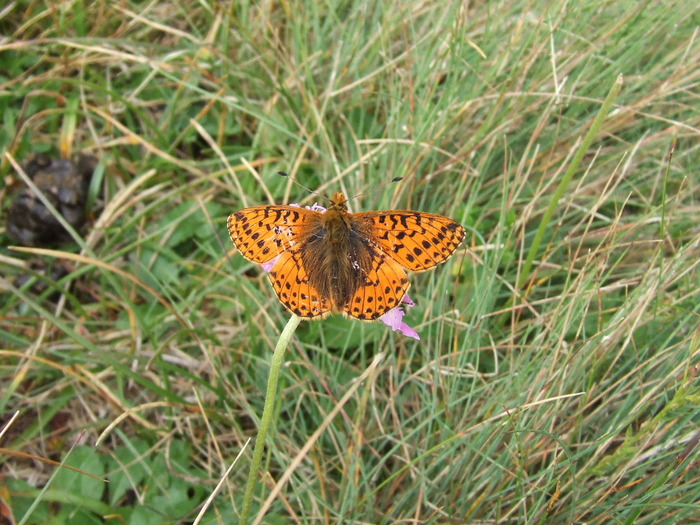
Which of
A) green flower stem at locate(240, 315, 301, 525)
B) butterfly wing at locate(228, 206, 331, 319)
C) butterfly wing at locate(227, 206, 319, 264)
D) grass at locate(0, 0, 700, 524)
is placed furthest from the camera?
grass at locate(0, 0, 700, 524)

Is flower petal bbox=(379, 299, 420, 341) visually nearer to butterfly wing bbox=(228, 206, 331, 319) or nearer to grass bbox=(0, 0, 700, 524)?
butterfly wing bbox=(228, 206, 331, 319)

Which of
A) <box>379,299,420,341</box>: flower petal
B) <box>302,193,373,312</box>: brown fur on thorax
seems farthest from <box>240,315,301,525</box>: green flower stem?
<box>379,299,420,341</box>: flower petal

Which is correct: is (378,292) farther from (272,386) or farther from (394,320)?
(272,386)

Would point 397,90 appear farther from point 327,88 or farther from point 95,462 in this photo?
point 95,462

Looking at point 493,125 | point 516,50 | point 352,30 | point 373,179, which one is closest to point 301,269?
point 373,179

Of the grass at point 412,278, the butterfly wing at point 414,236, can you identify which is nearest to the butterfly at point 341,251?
the butterfly wing at point 414,236

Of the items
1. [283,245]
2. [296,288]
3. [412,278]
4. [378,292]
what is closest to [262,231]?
[283,245]

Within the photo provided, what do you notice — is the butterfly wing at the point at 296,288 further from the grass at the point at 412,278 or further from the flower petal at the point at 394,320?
the grass at the point at 412,278
